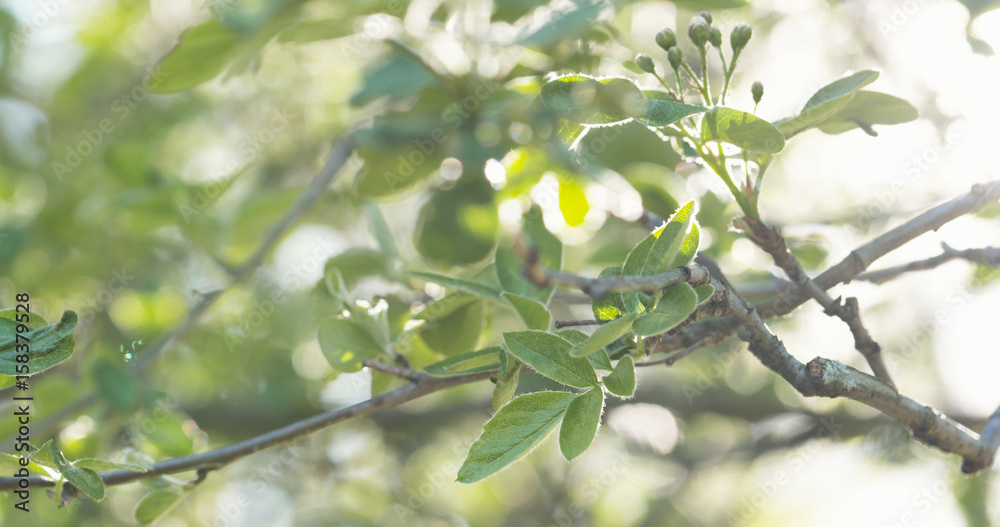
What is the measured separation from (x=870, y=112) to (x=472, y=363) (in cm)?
64

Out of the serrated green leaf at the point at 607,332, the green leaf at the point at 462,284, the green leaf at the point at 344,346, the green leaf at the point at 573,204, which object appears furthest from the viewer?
the green leaf at the point at 573,204

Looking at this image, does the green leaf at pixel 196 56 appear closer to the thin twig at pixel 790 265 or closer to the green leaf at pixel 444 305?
the green leaf at pixel 444 305

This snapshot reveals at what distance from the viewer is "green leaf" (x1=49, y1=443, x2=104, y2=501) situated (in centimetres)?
91

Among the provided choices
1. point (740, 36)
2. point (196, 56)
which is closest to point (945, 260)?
point (740, 36)

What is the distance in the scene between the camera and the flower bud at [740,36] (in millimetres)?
1010

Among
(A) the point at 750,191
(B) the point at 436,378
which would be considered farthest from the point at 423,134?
(A) the point at 750,191

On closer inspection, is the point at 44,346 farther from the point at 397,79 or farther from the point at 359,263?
the point at 397,79

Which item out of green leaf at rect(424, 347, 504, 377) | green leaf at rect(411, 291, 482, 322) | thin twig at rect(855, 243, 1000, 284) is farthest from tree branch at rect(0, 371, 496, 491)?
thin twig at rect(855, 243, 1000, 284)

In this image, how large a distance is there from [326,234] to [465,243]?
44.7 inches

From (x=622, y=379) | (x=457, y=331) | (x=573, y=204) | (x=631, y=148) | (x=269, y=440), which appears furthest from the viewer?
(x=631, y=148)

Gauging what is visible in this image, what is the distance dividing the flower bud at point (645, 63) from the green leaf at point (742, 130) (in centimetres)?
14

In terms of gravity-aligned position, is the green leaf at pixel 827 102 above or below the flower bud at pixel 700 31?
below

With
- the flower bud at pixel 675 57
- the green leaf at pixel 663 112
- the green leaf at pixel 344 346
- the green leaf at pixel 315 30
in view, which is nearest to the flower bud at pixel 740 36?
the flower bud at pixel 675 57

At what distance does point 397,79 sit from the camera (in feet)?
5.37
